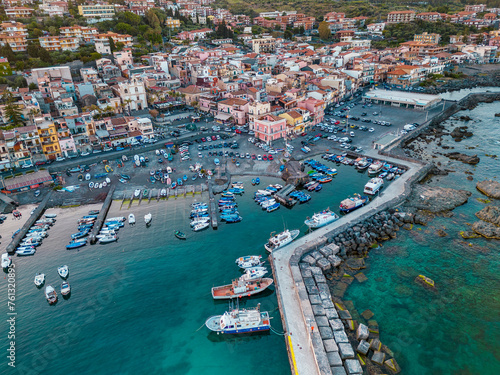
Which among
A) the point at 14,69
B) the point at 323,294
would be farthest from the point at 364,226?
the point at 14,69

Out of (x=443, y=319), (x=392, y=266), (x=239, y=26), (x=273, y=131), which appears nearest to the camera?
(x=443, y=319)

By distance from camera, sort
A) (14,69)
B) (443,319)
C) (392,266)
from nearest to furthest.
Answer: (443,319) → (392,266) → (14,69)

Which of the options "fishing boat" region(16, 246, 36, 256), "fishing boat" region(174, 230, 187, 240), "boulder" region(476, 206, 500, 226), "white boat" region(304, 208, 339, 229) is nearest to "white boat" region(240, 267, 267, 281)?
"white boat" region(304, 208, 339, 229)

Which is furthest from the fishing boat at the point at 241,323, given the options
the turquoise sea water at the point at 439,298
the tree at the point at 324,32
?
the tree at the point at 324,32

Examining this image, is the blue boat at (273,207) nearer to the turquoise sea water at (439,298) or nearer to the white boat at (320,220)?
the white boat at (320,220)

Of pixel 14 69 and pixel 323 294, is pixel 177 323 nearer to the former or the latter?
pixel 323 294

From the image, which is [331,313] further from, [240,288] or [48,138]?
[48,138]

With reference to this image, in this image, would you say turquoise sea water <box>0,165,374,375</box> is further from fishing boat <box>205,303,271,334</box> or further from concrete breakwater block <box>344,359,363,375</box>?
concrete breakwater block <box>344,359,363,375</box>
